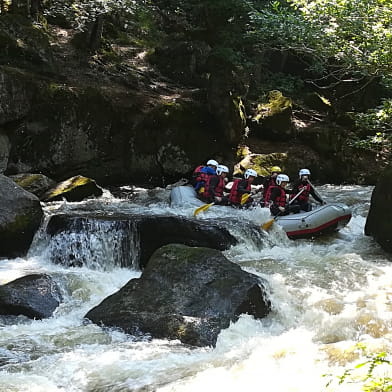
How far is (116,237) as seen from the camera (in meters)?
8.08

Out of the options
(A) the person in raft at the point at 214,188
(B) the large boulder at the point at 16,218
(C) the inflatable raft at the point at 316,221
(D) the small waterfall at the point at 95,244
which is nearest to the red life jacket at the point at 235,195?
(A) the person in raft at the point at 214,188

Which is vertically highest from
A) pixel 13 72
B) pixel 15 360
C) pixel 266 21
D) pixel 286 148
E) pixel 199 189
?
pixel 266 21

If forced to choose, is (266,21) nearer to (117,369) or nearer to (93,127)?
(93,127)

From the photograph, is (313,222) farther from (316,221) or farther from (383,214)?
(383,214)

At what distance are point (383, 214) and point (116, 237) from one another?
446cm

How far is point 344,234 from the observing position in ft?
31.8

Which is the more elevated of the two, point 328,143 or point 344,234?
point 328,143

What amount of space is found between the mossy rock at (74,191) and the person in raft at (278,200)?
373 cm

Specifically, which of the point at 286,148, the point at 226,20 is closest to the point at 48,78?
the point at 226,20

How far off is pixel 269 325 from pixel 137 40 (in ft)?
47.9

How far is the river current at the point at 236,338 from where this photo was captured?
398 centimetres

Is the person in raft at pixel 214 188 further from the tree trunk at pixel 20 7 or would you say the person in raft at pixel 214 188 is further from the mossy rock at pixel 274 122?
the tree trunk at pixel 20 7

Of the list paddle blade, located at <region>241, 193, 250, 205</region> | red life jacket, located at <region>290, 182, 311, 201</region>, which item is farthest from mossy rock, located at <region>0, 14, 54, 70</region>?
red life jacket, located at <region>290, 182, 311, 201</region>

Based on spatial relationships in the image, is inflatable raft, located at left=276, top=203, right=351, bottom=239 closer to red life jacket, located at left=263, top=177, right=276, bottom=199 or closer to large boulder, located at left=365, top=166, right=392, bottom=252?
large boulder, located at left=365, top=166, right=392, bottom=252
